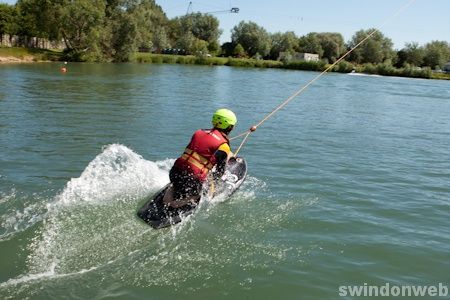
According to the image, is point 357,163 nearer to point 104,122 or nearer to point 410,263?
point 410,263

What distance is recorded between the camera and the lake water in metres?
6.88

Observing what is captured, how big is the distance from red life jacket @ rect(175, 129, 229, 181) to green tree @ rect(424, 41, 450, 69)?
11900cm

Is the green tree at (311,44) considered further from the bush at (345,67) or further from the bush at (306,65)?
the bush at (345,67)

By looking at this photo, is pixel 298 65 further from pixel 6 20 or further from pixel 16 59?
pixel 16 59

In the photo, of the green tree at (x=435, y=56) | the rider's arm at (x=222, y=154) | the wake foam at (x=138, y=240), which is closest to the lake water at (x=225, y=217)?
the wake foam at (x=138, y=240)

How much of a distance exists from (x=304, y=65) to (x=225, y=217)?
279 feet

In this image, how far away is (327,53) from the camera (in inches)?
5108

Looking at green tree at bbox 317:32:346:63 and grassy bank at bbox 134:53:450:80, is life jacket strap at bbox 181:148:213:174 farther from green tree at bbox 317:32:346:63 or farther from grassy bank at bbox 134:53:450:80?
green tree at bbox 317:32:346:63

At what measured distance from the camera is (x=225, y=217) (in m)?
9.24

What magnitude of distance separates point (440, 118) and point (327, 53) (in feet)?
355

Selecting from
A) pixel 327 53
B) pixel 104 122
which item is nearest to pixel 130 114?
pixel 104 122

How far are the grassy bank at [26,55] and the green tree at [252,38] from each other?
66.2 m

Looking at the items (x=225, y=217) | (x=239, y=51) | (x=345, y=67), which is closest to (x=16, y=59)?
(x=345, y=67)

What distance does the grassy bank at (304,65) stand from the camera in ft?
272
